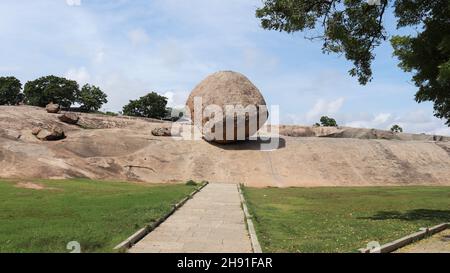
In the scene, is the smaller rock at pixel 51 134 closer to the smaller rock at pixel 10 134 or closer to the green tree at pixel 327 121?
the smaller rock at pixel 10 134

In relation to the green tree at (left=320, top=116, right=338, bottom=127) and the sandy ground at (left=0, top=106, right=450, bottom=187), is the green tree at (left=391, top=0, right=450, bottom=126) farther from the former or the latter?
the green tree at (left=320, top=116, right=338, bottom=127)

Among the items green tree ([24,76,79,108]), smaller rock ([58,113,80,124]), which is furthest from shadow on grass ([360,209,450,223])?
green tree ([24,76,79,108])

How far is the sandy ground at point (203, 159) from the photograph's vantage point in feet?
121

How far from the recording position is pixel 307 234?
12.0 m

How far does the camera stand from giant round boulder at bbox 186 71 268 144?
41.9 metres

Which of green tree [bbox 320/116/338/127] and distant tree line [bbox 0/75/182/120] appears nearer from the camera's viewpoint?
→ distant tree line [bbox 0/75/182/120]

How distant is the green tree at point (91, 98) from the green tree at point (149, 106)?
16.4ft

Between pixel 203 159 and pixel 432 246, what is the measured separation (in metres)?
31.9

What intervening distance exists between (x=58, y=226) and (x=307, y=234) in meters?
6.04

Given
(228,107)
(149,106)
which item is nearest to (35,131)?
(228,107)

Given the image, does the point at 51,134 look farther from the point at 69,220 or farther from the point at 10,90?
the point at 10,90

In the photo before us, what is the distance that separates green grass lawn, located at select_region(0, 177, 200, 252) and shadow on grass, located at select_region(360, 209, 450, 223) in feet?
23.7
